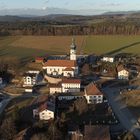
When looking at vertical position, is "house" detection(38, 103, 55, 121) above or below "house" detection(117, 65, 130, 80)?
above

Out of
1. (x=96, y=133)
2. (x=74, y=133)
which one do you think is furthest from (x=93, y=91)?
(x=96, y=133)

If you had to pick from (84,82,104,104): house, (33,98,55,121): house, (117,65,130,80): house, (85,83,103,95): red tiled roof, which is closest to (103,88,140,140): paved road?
(84,82,104,104): house

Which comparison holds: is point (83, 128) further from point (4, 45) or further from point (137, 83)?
point (4, 45)

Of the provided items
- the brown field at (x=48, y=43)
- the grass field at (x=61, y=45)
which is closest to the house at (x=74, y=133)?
the grass field at (x=61, y=45)

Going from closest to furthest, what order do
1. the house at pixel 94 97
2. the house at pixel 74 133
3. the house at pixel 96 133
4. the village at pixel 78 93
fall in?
the house at pixel 96 133, the house at pixel 74 133, the village at pixel 78 93, the house at pixel 94 97

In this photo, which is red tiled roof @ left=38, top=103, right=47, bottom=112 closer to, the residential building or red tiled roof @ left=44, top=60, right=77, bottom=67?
the residential building

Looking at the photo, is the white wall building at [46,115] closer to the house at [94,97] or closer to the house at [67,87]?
the house at [94,97]

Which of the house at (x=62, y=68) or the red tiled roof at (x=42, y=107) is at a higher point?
the red tiled roof at (x=42, y=107)

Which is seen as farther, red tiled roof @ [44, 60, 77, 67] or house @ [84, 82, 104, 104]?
red tiled roof @ [44, 60, 77, 67]
